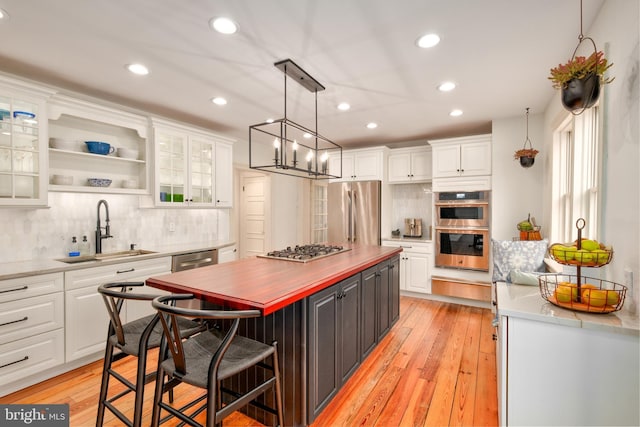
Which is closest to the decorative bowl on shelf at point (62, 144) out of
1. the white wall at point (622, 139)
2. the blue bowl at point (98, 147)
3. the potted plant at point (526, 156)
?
the blue bowl at point (98, 147)

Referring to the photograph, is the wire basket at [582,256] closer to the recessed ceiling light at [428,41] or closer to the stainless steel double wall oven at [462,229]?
the recessed ceiling light at [428,41]

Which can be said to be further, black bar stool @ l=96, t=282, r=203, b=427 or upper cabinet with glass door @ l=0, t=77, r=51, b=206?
upper cabinet with glass door @ l=0, t=77, r=51, b=206

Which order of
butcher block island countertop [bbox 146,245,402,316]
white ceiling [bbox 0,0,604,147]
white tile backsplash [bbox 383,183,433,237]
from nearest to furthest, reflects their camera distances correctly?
butcher block island countertop [bbox 146,245,402,316]
white ceiling [bbox 0,0,604,147]
white tile backsplash [bbox 383,183,433,237]

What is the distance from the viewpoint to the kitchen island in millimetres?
1682

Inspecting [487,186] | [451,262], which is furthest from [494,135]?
[451,262]

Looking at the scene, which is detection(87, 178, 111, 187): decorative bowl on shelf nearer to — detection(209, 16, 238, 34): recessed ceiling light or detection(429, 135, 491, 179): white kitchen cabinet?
detection(209, 16, 238, 34): recessed ceiling light

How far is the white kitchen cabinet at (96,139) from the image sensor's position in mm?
2895

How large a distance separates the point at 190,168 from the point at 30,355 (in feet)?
7.71

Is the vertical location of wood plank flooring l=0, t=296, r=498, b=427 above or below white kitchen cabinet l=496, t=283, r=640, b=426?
below

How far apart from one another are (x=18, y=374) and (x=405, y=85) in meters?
3.96

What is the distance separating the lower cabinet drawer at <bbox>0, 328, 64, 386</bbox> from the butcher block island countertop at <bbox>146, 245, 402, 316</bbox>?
4.44 ft

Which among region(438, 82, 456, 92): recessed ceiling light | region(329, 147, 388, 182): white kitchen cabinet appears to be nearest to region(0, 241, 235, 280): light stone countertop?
region(329, 147, 388, 182): white kitchen cabinet

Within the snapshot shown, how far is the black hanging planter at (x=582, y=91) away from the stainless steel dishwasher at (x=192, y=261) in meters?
3.30

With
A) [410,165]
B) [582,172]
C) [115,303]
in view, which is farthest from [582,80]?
[410,165]
